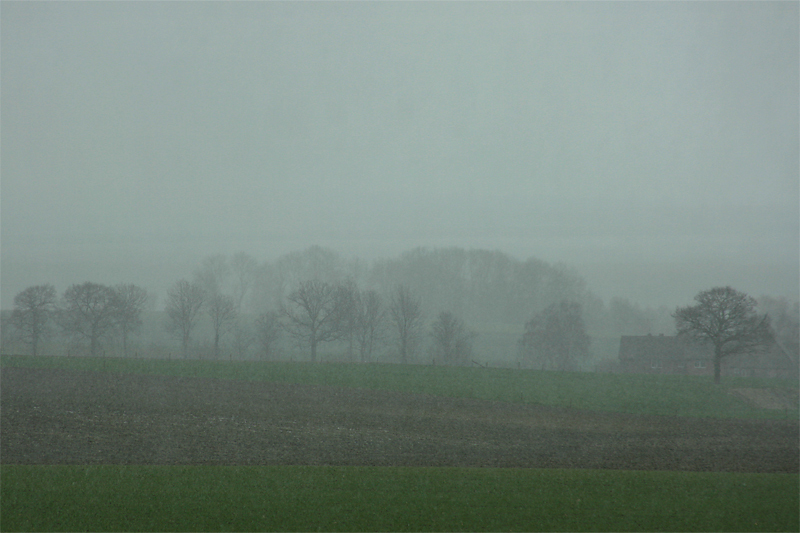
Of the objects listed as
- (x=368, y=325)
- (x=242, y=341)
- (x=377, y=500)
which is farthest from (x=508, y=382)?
(x=242, y=341)

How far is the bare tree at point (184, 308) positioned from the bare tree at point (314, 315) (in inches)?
438

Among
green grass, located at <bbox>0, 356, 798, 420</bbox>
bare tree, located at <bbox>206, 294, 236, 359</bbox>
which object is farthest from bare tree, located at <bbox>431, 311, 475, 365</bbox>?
bare tree, located at <bbox>206, 294, 236, 359</bbox>

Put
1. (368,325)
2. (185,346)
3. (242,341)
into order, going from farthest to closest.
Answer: (242,341)
(368,325)
(185,346)

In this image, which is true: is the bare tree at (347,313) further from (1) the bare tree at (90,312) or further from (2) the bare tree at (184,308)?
(1) the bare tree at (90,312)

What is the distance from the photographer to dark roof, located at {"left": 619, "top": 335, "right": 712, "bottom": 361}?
60316 millimetres

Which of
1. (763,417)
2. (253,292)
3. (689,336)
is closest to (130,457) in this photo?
(763,417)

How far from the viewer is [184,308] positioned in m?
64.4

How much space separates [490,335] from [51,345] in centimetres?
5661

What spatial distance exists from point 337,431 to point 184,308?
1956 inches

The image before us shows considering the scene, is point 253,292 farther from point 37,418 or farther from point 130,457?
point 130,457

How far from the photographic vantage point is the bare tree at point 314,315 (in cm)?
6034

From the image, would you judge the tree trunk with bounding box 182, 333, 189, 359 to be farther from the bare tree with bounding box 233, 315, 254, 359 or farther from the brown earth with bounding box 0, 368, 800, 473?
the brown earth with bounding box 0, 368, 800, 473

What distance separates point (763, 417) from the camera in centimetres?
2866

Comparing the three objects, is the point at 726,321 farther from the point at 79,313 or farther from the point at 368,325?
the point at 79,313
